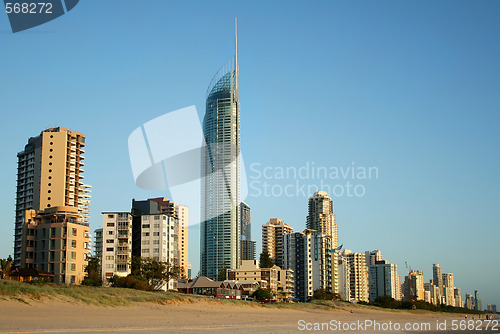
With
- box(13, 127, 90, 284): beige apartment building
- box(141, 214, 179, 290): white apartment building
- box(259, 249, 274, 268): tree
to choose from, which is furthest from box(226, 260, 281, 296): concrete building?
box(13, 127, 90, 284): beige apartment building

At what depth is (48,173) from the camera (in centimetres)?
12481

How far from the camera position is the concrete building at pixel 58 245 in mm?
Answer: 83812

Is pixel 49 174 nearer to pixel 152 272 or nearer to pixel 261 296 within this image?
pixel 152 272

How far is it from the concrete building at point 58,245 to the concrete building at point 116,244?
443 inches

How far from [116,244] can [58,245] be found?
17.4m

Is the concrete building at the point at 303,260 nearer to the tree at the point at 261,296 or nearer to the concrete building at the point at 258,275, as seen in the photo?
the concrete building at the point at 258,275

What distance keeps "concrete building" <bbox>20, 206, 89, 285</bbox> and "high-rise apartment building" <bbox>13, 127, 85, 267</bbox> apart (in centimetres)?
3452

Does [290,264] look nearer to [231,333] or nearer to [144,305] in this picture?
[144,305]

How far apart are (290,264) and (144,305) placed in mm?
120319

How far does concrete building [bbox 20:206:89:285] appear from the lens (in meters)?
83.8

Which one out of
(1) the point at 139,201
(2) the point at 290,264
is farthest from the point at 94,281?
(2) the point at 290,264

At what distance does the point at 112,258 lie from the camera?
100 meters

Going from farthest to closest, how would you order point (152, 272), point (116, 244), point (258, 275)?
point (258, 275)
point (116, 244)
point (152, 272)

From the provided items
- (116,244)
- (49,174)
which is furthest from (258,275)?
(49,174)
